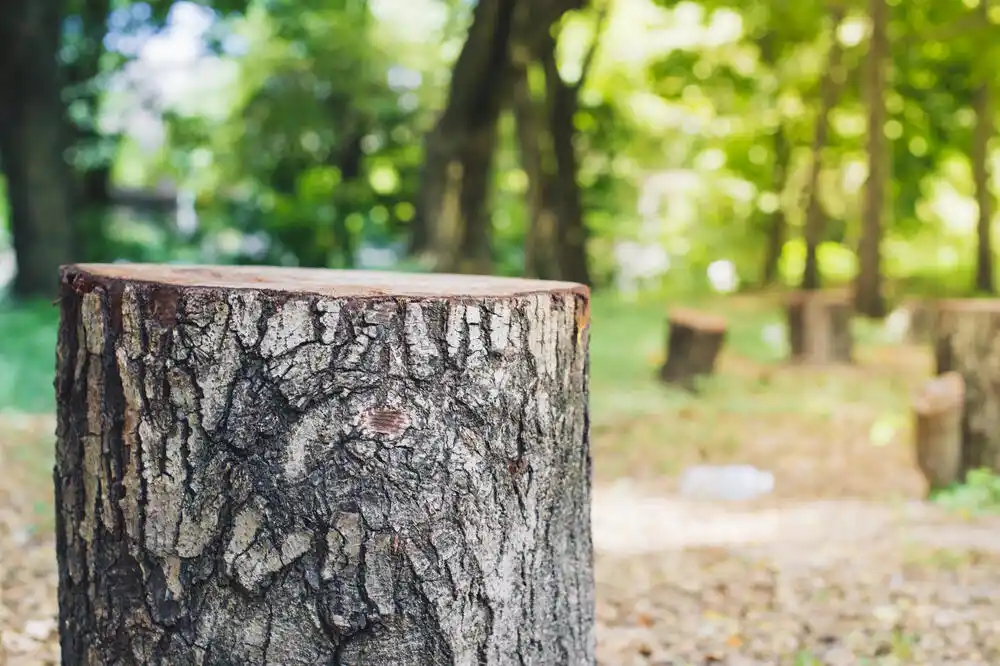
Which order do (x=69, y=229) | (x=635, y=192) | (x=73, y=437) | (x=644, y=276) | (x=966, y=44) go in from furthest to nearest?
(x=644, y=276) → (x=635, y=192) → (x=966, y=44) → (x=69, y=229) → (x=73, y=437)

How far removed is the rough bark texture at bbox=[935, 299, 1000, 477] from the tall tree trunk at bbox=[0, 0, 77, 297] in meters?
11.0

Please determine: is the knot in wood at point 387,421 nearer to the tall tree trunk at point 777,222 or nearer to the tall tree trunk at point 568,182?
the tall tree trunk at point 568,182

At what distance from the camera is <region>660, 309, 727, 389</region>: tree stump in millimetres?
9562

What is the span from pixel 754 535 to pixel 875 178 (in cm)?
1051

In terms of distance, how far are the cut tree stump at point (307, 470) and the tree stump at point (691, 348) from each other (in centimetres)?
768

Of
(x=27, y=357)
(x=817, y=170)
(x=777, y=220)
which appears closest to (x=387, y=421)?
(x=27, y=357)

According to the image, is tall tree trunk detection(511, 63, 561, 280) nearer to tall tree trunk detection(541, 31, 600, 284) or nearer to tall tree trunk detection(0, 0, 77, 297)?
tall tree trunk detection(541, 31, 600, 284)

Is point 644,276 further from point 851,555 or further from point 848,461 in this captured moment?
point 851,555

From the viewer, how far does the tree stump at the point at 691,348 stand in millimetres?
9562

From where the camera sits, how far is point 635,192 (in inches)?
918

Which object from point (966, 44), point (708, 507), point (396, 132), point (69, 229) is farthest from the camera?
point (396, 132)

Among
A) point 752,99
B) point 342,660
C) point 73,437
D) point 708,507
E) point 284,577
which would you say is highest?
point 752,99

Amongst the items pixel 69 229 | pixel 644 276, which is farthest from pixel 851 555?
pixel 644 276

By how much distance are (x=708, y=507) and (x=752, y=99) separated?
1564cm
